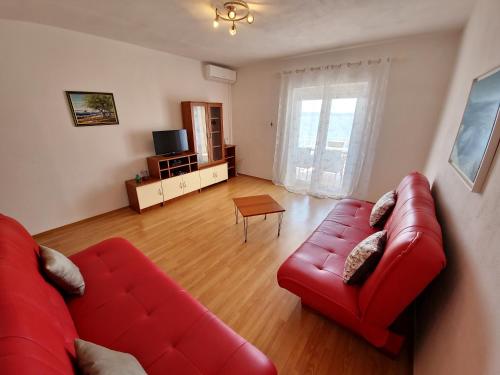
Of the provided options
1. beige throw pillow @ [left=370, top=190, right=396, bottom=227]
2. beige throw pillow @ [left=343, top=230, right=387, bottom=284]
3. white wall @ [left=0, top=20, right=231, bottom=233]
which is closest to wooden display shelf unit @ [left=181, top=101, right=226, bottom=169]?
white wall @ [left=0, top=20, right=231, bottom=233]

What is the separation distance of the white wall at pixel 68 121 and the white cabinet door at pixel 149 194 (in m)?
0.43

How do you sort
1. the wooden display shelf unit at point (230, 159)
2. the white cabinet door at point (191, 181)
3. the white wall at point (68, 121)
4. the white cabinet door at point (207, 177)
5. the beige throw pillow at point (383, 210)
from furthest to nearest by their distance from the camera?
the wooden display shelf unit at point (230, 159) → the white cabinet door at point (207, 177) → the white cabinet door at point (191, 181) → the white wall at point (68, 121) → the beige throw pillow at point (383, 210)

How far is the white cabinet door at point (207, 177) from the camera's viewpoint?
3911 mm

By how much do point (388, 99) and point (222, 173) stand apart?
3087 mm

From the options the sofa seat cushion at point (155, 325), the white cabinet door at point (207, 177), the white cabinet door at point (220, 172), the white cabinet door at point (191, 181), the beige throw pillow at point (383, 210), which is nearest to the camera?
the sofa seat cushion at point (155, 325)

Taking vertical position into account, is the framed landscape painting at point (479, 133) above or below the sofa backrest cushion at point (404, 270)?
above

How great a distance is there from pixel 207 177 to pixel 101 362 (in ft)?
11.3

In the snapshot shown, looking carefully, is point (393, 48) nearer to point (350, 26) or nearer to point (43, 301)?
point (350, 26)

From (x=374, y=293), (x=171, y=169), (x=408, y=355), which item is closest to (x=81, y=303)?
(x=374, y=293)

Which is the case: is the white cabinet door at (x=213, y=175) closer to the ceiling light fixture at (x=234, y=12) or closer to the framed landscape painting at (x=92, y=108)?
the framed landscape painting at (x=92, y=108)

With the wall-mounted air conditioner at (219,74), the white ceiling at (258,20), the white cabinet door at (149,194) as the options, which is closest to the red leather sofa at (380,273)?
the white ceiling at (258,20)

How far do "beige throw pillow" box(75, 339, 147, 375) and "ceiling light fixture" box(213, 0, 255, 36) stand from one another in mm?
2463

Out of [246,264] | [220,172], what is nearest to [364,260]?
[246,264]

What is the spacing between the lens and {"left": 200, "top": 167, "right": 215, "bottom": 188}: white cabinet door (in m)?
3.91
